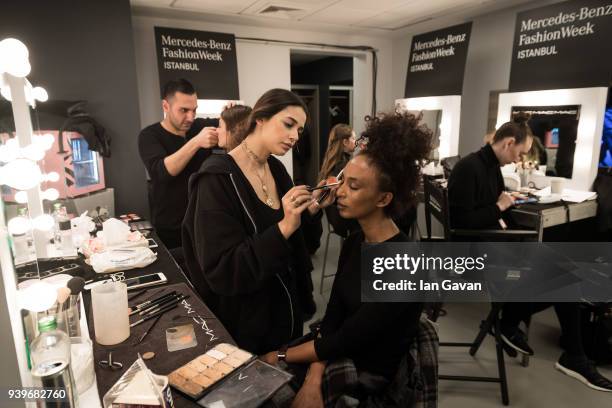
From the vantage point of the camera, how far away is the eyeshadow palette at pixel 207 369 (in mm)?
888

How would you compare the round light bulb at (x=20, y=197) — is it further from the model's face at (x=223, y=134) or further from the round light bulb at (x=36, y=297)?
the model's face at (x=223, y=134)

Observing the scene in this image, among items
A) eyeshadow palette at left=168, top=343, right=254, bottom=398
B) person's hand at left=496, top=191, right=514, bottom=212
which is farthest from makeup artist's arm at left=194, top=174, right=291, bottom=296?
person's hand at left=496, top=191, right=514, bottom=212

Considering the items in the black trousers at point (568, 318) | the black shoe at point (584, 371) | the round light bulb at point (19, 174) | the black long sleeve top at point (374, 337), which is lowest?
the black shoe at point (584, 371)

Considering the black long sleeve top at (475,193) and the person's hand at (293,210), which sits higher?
the person's hand at (293,210)

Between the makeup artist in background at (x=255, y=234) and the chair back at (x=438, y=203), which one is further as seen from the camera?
the chair back at (x=438, y=203)

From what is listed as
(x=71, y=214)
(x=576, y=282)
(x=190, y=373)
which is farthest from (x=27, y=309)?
Answer: (x=576, y=282)

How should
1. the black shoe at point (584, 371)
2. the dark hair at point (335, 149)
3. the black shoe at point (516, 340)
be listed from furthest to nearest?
the dark hair at point (335, 149), the black shoe at point (516, 340), the black shoe at point (584, 371)

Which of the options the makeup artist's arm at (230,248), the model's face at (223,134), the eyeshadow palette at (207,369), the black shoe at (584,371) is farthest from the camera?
the black shoe at (584,371)

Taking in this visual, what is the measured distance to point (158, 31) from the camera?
4398mm

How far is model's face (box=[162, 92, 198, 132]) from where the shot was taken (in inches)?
94.6

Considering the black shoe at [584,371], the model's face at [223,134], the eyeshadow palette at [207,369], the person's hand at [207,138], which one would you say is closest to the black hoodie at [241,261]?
the eyeshadow palette at [207,369]

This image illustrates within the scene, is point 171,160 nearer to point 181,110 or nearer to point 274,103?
point 181,110

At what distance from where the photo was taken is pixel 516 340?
2.54m

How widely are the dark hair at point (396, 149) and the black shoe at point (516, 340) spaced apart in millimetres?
1734
